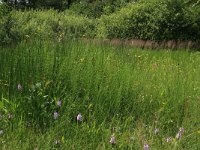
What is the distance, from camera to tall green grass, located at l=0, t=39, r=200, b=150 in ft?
10.6

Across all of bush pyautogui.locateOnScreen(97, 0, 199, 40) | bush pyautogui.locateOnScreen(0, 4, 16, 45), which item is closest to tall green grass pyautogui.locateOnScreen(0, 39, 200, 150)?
bush pyautogui.locateOnScreen(0, 4, 16, 45)

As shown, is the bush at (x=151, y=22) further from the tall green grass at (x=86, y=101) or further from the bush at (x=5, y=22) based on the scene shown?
the tall green grass at (x=86, y=101)

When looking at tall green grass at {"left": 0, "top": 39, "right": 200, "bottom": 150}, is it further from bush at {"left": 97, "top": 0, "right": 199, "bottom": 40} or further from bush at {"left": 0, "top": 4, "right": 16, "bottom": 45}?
bush at {"left": 97, "top": 0, "right": 199, "bottom": 40}

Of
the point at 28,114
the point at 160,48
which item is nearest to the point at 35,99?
the point at 28,114

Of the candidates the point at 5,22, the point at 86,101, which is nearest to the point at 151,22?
the point at 5,22

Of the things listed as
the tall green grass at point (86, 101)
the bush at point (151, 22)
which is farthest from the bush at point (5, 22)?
the tall green grass at point (86, 101)

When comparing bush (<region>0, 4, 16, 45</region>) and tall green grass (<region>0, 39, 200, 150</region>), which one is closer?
tall green grass (<region>0, 39, 200, 150</region>)

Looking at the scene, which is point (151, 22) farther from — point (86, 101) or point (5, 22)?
point (86, 101)

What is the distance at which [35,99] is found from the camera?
11.9 feet

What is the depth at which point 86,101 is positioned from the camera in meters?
3.97

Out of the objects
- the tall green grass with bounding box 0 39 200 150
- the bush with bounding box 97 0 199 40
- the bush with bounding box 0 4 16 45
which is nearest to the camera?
the tall green grass with bounding box 0 39 200 150

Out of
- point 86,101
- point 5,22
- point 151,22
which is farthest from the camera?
point 151,22

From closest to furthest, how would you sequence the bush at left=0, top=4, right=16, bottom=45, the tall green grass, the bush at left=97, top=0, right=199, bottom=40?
the tall green grass
the bush at left=0, top=4, right=16, bottom=45
the bush at left=97, top=0, right=199, bottom=40

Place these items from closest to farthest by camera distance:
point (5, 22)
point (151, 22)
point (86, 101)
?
point (86, 101), point (5, 22), point (151, 22)
